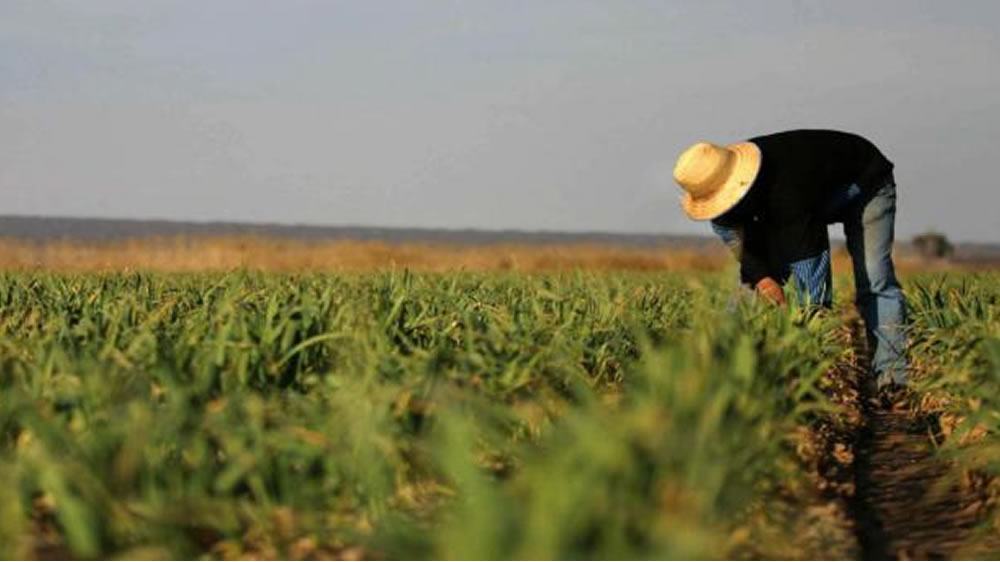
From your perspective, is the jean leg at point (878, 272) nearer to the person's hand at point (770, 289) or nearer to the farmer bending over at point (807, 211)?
the farmer bending over at point (807, 211)

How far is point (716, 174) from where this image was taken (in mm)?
5996

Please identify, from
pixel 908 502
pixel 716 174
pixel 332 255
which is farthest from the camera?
pixel 332 255

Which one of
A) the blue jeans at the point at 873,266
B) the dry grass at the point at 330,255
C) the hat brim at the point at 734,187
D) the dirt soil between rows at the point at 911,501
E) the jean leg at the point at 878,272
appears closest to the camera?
the dirt soil between rows at the point at 911,501

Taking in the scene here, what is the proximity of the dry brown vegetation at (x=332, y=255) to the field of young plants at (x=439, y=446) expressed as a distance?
40.1ft

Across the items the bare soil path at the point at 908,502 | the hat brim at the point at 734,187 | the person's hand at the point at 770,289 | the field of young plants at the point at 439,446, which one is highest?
the hat brim at the point at 734,187

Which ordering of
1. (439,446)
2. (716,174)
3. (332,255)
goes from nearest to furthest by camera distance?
1. (439,446)
2. (716,174)
3. (332,255)

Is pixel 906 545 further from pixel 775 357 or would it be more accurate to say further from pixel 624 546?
pixel 624 546

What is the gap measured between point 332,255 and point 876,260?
16489 millimetres

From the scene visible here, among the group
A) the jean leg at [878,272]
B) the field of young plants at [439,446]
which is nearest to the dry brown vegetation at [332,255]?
the jean leg at [878,272]

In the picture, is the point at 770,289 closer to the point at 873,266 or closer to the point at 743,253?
the point at 743,253

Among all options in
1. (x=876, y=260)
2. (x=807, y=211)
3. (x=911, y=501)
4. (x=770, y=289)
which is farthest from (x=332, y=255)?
(x=911, y=501)

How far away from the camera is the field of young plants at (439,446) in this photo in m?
2.24

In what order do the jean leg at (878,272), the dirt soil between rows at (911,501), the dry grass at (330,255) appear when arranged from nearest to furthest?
the dirt soil between rows at (911,501)
the jean leg at (878,272)
the dry grass at (330,255)

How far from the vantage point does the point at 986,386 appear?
4.09m
